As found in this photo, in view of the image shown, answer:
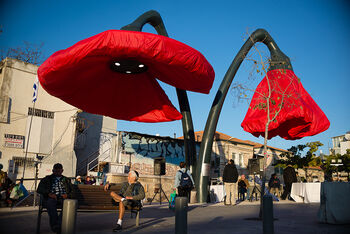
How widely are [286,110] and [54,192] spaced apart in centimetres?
890

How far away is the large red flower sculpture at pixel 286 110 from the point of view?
429 inches

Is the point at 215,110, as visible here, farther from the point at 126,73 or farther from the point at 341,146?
the point at 341,146

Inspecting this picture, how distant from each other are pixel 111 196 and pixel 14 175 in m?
18.1

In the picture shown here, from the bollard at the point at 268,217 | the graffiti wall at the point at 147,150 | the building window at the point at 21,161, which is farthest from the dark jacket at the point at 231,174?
the building window at the point at 21,161

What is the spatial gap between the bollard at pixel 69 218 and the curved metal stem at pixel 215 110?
10274 mm

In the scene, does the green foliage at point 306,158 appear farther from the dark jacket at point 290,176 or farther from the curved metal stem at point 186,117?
the curved metal stem at point 186,117

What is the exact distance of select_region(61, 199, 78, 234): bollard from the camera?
4234 mm

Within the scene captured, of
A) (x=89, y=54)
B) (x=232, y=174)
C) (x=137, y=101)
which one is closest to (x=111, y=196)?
(x=89, y=54)

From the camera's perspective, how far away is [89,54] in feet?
25.7

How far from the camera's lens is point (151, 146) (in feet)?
103

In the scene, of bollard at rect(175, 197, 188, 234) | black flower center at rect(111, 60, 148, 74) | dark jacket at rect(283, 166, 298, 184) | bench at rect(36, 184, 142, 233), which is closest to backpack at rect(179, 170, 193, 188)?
bench at rect(36, 184, 142, 233)

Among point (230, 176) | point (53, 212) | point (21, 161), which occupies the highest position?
point (21, 161)

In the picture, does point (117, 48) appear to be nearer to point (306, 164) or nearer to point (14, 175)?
point (14, 175)

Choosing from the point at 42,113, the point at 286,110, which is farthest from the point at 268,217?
the point at 42,113
